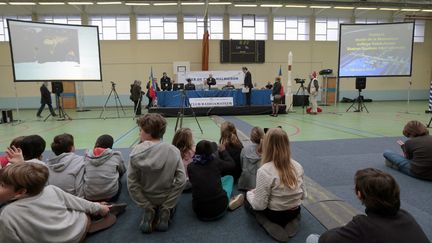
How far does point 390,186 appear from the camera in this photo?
1483 millimetres

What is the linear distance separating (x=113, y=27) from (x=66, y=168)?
48.7 ft

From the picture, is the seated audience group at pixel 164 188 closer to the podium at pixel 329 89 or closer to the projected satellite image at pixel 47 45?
the projected satellite image at pixel 47 45

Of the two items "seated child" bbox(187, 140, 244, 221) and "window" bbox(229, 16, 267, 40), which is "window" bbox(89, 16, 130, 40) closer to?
"window" bbox(229, 16, 267, 40)

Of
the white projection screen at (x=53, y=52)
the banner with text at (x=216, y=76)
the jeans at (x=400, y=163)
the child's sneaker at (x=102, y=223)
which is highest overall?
the white projection screen at (x=53, y=52)

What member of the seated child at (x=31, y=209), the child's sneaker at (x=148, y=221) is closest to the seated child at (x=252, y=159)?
the child's sneaker at (x=148, y=221)

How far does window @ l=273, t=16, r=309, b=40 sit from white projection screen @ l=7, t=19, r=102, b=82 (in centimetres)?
1052

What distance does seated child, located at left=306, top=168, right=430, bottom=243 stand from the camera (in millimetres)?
1437

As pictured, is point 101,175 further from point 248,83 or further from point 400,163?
point 248,83

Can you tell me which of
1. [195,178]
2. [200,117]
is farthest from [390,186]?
[200,117]

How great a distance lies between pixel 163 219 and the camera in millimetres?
2633

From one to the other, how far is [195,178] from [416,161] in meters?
3.04

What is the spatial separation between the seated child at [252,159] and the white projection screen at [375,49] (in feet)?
28.7

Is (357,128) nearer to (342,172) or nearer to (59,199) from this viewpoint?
(342,172)

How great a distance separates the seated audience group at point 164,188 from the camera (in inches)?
61.1
